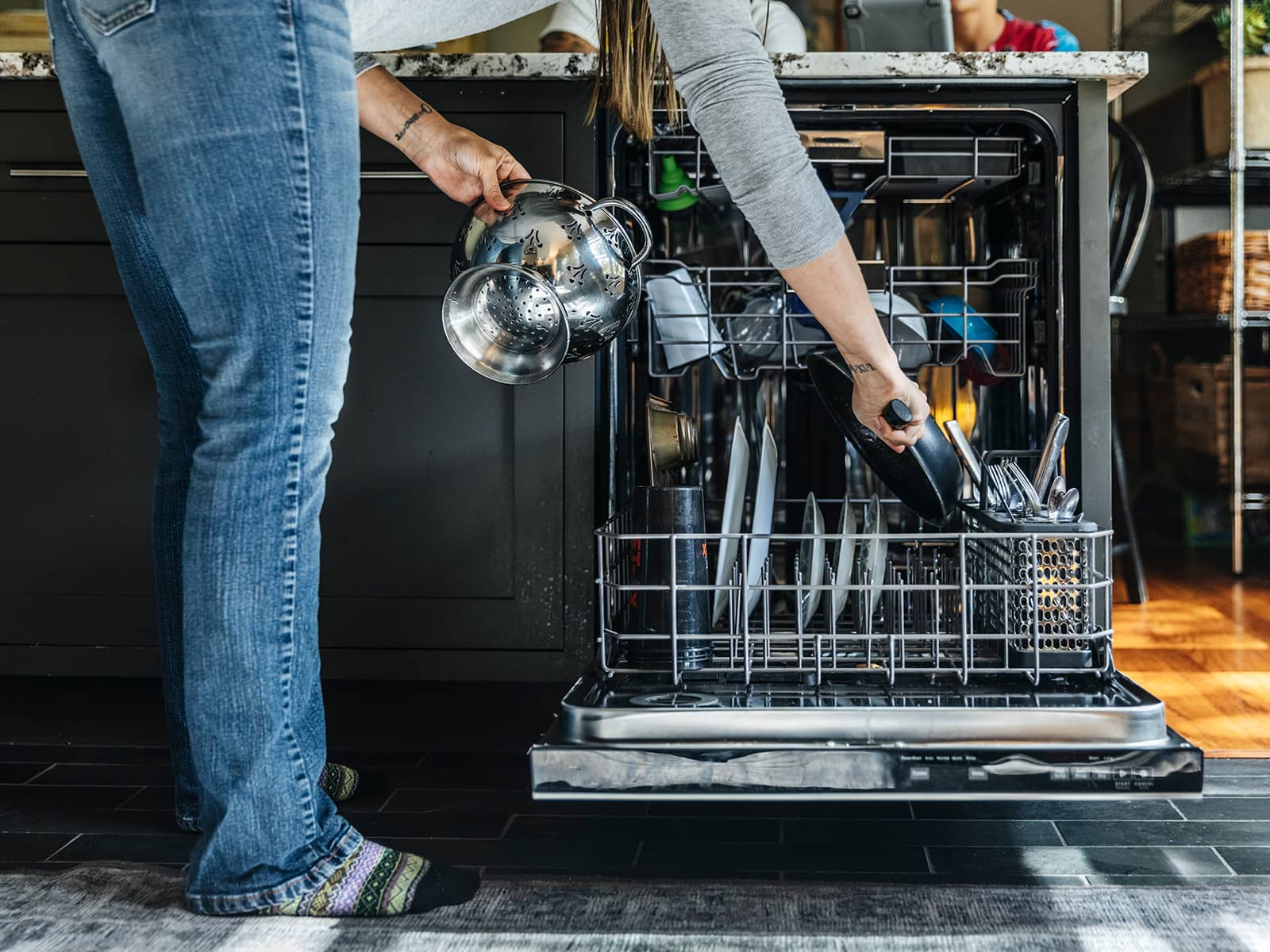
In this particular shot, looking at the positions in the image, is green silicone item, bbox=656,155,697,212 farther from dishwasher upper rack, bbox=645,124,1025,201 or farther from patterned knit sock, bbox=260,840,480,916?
patterned knit sock, bbox=260,840,480,916

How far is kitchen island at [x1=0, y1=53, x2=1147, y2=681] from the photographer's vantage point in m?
1.45

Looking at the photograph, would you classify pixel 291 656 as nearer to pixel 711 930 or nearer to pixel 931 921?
pixel 711 930

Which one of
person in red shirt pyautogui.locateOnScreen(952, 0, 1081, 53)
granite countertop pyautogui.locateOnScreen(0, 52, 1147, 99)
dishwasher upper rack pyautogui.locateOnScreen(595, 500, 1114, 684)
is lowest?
dishwasher upper rack pyautogui.locateOnScreen(595, 500, 1114, 684)

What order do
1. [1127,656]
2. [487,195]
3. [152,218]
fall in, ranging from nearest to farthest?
[152,218], [487,195], [1127,656]

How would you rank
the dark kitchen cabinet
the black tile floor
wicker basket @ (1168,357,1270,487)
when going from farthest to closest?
1. wicker basket @ (1168,357,1270,487)
2. the dark kitchen cabinet
3. the black tile floor

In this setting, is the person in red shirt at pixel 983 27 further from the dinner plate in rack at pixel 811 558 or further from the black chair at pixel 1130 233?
the dinner plate in rack at pixel 811 558

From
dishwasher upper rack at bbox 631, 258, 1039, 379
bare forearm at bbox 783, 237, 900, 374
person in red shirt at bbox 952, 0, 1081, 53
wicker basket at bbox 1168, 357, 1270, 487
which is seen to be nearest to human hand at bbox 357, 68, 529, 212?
dishwasher upper rack at bbox 631, 258, 1039, 379

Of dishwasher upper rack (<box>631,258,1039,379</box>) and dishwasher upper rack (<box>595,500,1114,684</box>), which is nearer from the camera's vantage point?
dishwasher upper rack (<box>595,500,1114,684</box>)

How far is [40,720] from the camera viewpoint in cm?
154

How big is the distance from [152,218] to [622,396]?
78cm

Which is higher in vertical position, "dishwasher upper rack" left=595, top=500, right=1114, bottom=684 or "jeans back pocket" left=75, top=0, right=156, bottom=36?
"jeans back pocket" left=75, top=0, right=156, bottom=36

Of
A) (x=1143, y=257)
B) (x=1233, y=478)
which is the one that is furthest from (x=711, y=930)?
(x=1143, y=257)

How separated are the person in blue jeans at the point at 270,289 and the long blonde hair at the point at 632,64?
25 centimetres

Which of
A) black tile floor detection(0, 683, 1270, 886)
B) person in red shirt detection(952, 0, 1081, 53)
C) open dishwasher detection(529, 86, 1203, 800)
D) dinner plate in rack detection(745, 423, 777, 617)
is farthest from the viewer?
person in red shirt detection(952, 0, 1081, 53)
